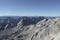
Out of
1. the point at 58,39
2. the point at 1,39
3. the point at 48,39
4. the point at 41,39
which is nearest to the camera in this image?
the point at 58,39

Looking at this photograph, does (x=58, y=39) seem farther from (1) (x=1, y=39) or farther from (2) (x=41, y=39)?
(1) (x=1, y=39)

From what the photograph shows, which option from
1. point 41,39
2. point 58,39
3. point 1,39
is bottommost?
point 1,39

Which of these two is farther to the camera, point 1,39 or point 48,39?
point 1,39

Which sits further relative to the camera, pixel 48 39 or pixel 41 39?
pixel 41 39

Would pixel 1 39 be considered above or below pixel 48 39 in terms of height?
below

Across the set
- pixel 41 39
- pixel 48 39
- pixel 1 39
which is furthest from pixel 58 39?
pixel 1 39

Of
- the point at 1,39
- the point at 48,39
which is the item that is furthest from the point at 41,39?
the point at 1,39

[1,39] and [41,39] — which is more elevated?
[41,39]

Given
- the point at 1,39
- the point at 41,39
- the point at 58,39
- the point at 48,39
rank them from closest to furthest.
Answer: the point at 58,39 < the point at 48,39 < the point at 41,39 < the point at 1,39

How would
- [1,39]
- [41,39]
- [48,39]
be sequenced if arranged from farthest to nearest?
[1,39] → [41,39] → [48,39]
